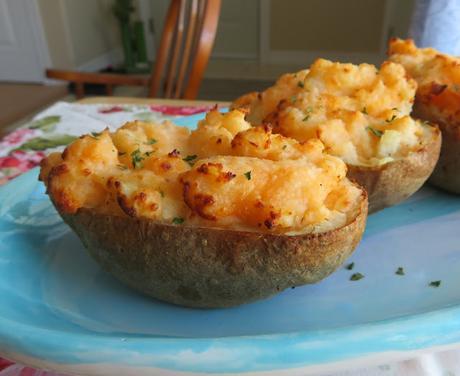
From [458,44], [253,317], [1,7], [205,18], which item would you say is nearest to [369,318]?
[253,317]

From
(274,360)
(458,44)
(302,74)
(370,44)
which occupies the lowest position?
(370,44)

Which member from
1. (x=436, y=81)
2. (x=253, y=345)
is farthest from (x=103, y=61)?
(x=253, y=345)

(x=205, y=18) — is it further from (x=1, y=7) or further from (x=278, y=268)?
(x=1, y=7)

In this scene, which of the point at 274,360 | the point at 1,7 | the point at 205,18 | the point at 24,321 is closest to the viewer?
the point at 274,360

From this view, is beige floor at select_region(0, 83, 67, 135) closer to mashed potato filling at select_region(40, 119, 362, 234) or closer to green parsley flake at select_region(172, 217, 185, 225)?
mashed potato filling at select_region(40, 119, 362, 234)

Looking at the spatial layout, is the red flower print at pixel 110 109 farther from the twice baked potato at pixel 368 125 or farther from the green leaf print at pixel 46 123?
the twice baked potato at pixel 368 125

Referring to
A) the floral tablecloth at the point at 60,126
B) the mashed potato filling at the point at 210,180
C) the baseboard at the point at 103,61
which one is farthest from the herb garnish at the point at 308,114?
the baseboard at the point at 103,61

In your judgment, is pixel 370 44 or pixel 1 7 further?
pixel 370 44

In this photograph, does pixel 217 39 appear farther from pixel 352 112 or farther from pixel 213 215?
pixel 213 215
